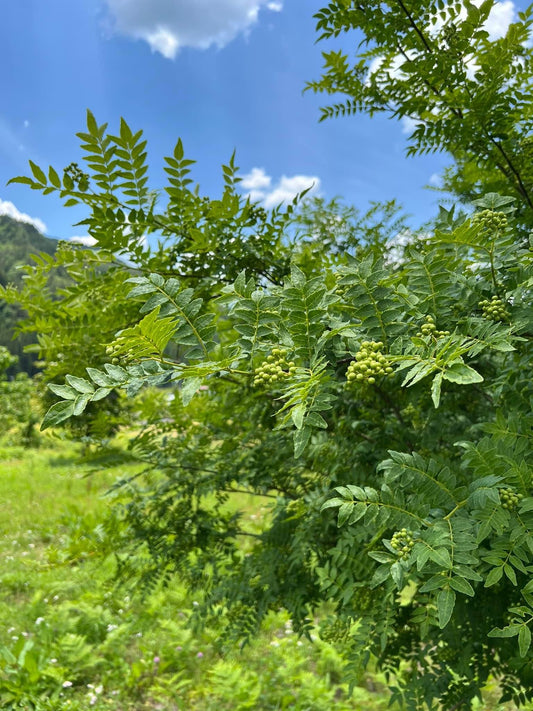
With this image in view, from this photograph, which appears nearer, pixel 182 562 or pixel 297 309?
pixel 297 309

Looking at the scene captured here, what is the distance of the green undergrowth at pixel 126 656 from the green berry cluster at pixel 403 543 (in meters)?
1.69

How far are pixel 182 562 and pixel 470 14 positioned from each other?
80.6 inches

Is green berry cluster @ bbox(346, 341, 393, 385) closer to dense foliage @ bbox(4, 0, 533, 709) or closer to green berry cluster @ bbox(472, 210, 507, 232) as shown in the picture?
dense foliage @ bbox(4, 0, 533, 709)

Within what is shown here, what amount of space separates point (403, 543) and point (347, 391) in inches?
31.3

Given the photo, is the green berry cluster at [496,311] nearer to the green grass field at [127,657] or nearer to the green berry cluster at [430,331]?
the green berry cluster at [430,331]

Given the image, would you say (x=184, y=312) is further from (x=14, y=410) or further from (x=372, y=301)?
(x=14, y=410)

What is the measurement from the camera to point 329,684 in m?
3.60

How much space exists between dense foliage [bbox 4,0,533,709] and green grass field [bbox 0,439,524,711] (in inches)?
33.6

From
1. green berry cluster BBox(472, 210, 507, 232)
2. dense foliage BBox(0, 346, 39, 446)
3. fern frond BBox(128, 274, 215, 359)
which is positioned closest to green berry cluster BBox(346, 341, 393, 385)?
fern frond BBox(128, 274, 215, 359)

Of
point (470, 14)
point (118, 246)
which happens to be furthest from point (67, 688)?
point (470, 14)

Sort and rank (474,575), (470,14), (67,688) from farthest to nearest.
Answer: (67,688) → (470,14) → (474,575)

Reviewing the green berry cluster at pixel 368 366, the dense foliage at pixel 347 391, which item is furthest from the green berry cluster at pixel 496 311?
the green berry cluster at pixel 368 366

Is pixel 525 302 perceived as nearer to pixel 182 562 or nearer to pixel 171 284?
pixel 171 284

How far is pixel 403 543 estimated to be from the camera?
895 mm
